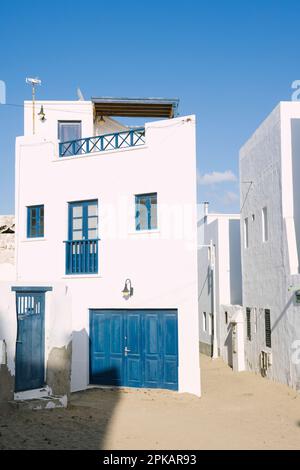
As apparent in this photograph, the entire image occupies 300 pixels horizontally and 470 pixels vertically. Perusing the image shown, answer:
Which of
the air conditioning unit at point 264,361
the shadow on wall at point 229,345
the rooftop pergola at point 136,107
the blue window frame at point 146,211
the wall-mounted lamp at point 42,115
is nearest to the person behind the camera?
the blue window frame at point 146,211

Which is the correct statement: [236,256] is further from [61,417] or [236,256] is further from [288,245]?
[61,417]

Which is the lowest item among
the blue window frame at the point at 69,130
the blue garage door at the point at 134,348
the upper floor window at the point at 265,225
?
the blue garage door at the point at 134,348

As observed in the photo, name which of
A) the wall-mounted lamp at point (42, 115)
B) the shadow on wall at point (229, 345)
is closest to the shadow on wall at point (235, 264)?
the shadow on wall at point (229, 345)

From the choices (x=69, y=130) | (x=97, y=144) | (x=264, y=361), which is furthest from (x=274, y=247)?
(x=69, y=130)

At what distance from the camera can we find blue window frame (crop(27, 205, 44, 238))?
16.6 m

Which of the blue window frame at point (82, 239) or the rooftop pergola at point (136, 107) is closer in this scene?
the blue window frame at point (82, 239)

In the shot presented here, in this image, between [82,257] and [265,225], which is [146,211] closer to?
[82,257]

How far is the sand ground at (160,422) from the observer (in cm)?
899

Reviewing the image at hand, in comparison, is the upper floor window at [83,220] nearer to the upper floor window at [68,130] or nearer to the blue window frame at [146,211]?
the blue window frame at [146,211]

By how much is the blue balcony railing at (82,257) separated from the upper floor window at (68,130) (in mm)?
5158

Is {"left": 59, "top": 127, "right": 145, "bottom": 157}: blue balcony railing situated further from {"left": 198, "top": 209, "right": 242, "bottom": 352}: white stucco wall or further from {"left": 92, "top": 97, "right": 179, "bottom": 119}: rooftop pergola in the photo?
{"left": 198, "top": 209, "right": 242, "bottom": 352}: white stucco wall

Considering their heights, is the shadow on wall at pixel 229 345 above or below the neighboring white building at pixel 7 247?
below

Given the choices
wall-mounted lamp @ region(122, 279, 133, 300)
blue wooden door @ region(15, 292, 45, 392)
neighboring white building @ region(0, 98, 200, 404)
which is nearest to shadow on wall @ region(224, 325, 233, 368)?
neighboring white building @ region(0, 98, 200, 404)

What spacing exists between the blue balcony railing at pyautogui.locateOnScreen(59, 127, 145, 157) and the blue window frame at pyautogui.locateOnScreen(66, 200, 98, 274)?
173cm
